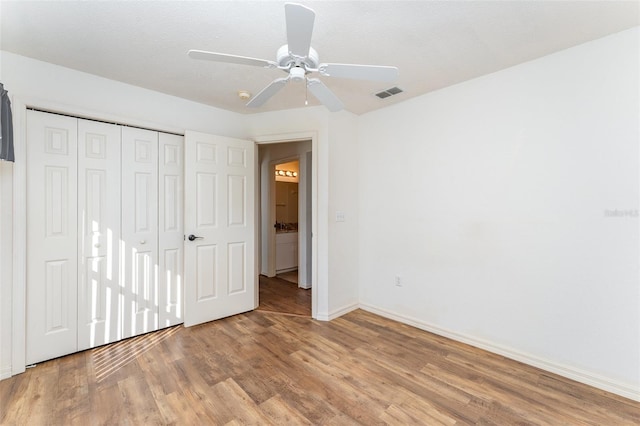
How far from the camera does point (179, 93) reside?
286 cm

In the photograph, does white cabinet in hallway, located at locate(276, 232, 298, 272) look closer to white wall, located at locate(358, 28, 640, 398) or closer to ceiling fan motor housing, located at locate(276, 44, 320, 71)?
white wall, located at locate(358, 28, 640, 398)

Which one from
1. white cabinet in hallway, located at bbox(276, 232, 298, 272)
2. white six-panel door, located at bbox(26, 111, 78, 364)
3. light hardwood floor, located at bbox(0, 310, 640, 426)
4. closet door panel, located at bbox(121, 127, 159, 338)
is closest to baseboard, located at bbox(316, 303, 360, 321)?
light hardwood floor, located at bbox(0, 310, 640, 426)

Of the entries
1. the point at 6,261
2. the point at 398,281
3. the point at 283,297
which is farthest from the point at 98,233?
the point at 398,281

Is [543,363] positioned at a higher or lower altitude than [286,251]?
lower

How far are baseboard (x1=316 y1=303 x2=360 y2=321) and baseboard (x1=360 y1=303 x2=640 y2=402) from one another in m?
0.60

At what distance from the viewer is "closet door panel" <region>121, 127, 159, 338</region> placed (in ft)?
8.66

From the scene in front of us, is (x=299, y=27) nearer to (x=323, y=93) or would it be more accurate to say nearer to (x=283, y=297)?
(x=323, y=93)

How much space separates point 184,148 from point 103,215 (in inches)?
38.9

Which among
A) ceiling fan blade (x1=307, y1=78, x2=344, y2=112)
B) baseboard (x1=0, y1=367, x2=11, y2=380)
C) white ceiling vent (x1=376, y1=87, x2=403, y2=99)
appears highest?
white ceiling vent (x1=376, y1=87, x2=403, y2=99)

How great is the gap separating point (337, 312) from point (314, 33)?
2.79 metres

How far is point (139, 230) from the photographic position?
2717 mm

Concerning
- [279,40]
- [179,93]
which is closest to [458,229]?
[279,40]

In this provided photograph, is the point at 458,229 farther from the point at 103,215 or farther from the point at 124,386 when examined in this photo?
the point at 103,215

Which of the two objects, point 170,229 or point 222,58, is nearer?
point 222,58
